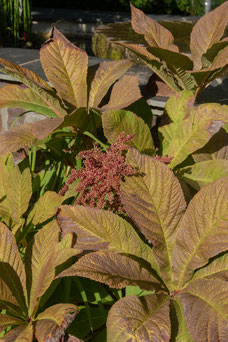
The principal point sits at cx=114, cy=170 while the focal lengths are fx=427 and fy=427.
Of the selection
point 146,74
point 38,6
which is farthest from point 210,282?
point 38,6

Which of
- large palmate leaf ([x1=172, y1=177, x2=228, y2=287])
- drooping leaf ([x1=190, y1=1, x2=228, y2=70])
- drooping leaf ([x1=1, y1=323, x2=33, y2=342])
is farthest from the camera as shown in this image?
drooping leaf ([x1=190, y1=1, x2=228, y2=70])

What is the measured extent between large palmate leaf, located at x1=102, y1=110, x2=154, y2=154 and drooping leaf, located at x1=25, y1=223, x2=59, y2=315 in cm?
39

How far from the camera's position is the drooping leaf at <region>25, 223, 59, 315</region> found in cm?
120

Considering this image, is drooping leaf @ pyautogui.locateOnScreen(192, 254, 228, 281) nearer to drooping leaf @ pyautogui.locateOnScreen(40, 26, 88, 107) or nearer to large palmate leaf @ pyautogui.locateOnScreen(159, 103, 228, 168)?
large palmate leaf @ pyautogui.locateOnScreen(159, 103, 228, 168)

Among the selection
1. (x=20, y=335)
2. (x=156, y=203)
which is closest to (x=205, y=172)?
(x=156, y=203)

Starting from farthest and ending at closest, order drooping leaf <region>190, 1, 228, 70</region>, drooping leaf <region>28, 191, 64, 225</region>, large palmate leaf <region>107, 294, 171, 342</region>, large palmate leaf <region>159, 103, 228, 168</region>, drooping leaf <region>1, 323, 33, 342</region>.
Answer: drooping leaf <region>190, 1, 228, 70</region>
drooping leaf <region>28, 191, 64, 225</region>
large palmate leaf <region>159, 103, 228, 168</region>
drooping leaf <region>1, 323, 33, 342</region>
large palmate leaf <region>107, 294, 171, 342</region>

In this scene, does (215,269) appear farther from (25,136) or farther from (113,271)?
(25,136)

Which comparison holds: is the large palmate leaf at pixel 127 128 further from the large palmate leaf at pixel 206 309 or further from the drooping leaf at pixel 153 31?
the large palmate leaf at pixel 206 309

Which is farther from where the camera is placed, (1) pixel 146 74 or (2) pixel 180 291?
(1) pixel 146 74

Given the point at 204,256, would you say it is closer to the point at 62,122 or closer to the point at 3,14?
the point at 62,122

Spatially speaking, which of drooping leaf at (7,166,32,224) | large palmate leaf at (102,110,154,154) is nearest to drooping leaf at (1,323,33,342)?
drooping leaf at (7,166,32,224)

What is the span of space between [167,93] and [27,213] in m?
0.80

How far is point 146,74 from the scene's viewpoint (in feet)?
7.94

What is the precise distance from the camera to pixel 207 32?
1.76 metres
